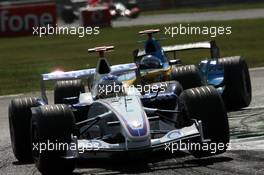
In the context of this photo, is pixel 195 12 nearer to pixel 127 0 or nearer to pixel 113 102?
pixel 127 0

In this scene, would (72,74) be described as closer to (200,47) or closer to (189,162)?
(189,162)

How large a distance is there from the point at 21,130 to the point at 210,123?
241cm

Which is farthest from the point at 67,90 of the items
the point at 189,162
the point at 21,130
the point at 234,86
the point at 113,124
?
the point at 189,162

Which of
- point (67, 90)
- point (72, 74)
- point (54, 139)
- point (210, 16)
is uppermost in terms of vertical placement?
point (72, 74)

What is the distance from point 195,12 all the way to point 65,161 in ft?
132

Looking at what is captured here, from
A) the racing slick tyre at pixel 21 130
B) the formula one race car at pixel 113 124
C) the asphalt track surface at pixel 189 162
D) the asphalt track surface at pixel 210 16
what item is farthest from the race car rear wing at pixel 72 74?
the asphalt track surface at pixel 210 16

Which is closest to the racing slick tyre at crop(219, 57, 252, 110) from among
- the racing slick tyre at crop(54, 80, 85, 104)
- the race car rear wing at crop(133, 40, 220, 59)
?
the race car rear wing at crop(133, 40, 220, 59)

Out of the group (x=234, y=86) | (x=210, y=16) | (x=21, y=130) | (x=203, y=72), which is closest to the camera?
(x=21, y=130)

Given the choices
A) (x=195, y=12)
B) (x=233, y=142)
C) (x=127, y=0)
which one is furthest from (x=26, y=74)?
(x=127, y=0)

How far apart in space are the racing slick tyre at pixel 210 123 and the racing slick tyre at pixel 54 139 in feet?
4.38

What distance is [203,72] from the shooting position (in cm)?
1458

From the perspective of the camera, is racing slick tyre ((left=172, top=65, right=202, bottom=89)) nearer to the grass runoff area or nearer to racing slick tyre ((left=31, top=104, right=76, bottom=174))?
racing slick tyre ((left=31, top=104, right=76, bottom=174))

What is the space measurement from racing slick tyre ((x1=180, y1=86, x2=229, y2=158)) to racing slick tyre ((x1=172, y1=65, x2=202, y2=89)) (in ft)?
11.2

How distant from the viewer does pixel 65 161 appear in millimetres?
9289
